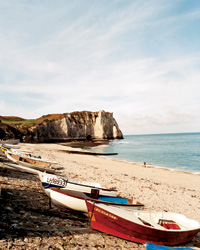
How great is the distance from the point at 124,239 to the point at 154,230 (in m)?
1.39

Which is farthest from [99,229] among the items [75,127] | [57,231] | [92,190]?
[75,127]

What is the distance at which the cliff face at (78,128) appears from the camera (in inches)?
3751

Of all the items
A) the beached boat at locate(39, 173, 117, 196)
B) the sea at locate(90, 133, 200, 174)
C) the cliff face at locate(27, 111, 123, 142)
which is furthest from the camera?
Result: the cliff face at locate(27, 111, 123, 142)

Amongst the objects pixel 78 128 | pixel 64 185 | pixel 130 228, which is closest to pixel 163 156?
pixel 64 185

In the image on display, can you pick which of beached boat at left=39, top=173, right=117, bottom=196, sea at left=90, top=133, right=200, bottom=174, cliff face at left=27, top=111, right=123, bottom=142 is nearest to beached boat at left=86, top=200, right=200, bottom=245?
beached boat at left=39, top=173, right=117, bottom=196

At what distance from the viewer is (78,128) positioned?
112 meters

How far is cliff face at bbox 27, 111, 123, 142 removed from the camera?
9527 centimetres

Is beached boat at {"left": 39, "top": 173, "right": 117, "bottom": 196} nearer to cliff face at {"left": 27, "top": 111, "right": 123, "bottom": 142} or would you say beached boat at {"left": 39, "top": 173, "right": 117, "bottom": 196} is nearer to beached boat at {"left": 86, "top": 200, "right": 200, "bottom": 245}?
beached boat at {"left": 86, "top": 200, "right": 200, "bottom": 245}

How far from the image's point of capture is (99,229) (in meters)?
7.39

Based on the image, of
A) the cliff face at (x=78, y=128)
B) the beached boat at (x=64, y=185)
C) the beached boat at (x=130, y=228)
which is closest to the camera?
the beached boat at (x=130, y=228)

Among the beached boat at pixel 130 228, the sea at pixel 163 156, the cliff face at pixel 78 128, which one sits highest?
the cliff face at pixel 78 128

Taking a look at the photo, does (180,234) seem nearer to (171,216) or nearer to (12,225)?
(171,216)

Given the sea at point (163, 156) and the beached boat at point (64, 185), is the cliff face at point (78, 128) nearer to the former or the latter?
the sea at point (163, 156)

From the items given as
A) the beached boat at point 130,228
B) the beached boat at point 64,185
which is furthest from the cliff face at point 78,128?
the beached boat at point 130,228
